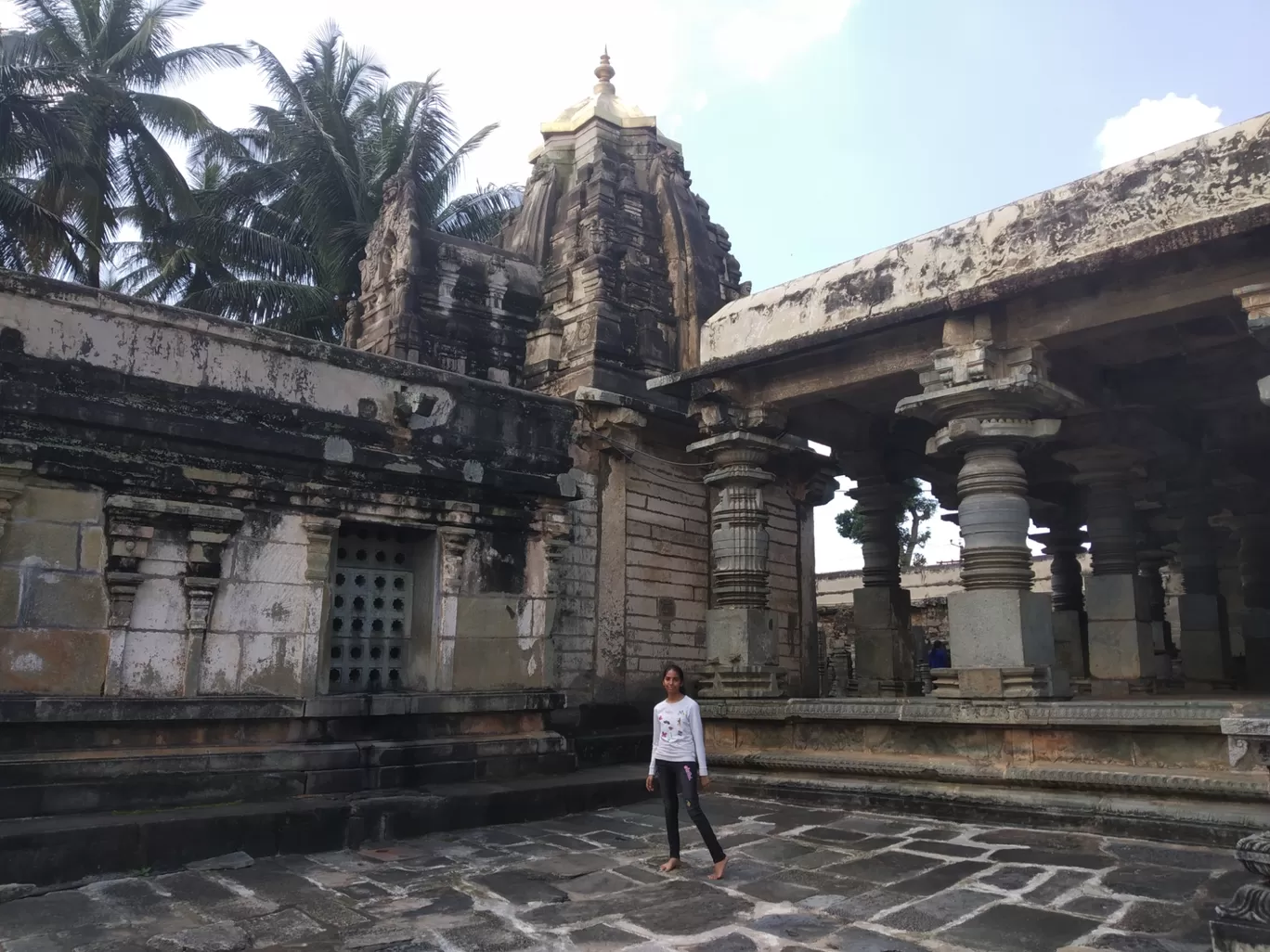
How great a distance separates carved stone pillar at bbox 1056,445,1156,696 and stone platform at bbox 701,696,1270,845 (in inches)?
112

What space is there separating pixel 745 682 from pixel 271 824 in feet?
15.3

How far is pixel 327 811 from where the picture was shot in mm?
6598

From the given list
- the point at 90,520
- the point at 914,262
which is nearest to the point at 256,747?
the point at 90,520

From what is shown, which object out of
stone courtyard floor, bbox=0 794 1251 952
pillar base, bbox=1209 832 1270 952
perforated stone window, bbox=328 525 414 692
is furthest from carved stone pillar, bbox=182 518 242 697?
pillar base, bbox=1209 832 1270 952

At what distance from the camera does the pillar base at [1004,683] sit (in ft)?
25.1

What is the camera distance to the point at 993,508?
26.3 ft

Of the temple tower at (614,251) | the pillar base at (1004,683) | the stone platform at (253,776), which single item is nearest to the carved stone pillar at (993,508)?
the pillar base at (1004,683)

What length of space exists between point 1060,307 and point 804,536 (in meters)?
5.42

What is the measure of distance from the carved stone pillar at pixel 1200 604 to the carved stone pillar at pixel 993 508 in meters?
4.79

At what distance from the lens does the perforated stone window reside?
8242 mm

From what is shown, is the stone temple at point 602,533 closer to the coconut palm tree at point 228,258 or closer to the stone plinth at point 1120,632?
the stone plinth at point 1120,632

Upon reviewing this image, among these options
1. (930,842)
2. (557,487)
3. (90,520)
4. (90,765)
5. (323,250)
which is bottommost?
(930,842)

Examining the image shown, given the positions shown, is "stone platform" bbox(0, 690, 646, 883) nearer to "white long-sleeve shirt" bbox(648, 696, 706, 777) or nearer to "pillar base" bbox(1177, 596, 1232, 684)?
"white long-sleeve shirt" bbox(648, 696, 706, 777)

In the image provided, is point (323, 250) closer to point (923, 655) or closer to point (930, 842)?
point (923, 655)
